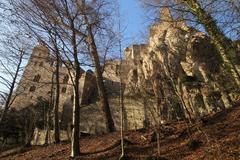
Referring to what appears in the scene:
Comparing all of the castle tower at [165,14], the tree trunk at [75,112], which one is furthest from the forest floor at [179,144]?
the castle tower at [165,14]

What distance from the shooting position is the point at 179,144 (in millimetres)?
9875

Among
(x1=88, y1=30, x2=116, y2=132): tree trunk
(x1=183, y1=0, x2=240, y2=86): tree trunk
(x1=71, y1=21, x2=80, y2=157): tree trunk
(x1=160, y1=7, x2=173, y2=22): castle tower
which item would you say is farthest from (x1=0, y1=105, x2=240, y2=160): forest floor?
(x1=160, y1=7, x2=173, y2=22): castle tower

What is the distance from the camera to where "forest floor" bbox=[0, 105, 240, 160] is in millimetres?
8427

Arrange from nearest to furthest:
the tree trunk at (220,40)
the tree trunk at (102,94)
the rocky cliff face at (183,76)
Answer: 1. the tree trunk at (220,40)
2. the tree trunk at (102,94)
3. the rocky cliff face at (183,76)

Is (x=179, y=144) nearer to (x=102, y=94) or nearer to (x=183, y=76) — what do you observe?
(x=102, y=94)

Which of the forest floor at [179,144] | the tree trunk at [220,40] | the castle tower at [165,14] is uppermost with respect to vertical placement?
the castle tower at [165,14]

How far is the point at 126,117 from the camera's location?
87.8 ft

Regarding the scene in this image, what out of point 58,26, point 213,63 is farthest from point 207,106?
point 58,26

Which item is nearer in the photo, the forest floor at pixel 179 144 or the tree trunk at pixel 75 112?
the forest floor at pixel 179 144

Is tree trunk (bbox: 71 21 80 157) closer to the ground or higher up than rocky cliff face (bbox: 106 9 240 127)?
closer to the ground

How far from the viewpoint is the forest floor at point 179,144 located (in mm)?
8427

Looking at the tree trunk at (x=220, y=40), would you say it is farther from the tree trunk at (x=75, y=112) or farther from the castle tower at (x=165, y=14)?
the tree trunk at (x=75, y=112)

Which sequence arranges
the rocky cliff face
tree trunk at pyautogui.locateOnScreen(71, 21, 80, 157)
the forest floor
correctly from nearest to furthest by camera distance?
the forest floor, tree trunk at pyautogui.locateOnScreen(71, 21, 80, 157), the rocky cliff face

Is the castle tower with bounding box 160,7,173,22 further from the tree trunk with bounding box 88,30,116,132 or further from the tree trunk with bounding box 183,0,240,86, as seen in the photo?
the tree trunk with bounding box 88,30,116,132
